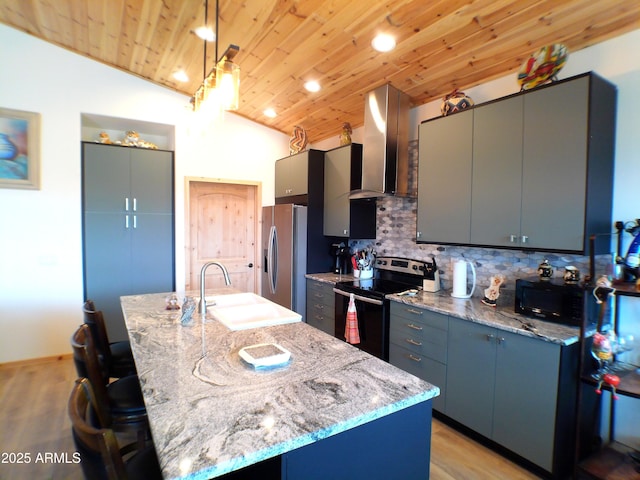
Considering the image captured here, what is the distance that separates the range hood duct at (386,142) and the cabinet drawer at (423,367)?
147 centimetres

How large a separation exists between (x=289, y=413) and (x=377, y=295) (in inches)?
83.2

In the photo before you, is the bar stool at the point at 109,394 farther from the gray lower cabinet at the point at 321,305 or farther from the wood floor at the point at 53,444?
the gray lower cabinet at the point at 321,305

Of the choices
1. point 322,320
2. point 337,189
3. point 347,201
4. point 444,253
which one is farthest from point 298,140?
point 444,253

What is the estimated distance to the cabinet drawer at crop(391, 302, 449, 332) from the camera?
257cm

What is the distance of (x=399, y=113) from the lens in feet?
10.9

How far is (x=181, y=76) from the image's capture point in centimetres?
384

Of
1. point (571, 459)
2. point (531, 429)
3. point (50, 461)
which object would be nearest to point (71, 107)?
point (50, 461)

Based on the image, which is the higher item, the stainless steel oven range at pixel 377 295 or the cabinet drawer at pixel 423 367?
the stainless steel oven range at pixel 377 295

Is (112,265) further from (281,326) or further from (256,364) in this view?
(256,364)

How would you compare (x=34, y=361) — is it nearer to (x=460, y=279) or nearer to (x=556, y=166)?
(x=460, y=279)

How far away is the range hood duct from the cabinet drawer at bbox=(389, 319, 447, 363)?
1.27m

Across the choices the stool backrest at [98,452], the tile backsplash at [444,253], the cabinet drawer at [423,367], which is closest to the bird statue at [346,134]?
the tile backsplash at [444,253]

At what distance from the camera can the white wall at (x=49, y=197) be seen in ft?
11.8

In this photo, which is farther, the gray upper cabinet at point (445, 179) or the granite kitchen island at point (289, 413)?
the gray upper cabinet at point (445, 179)
